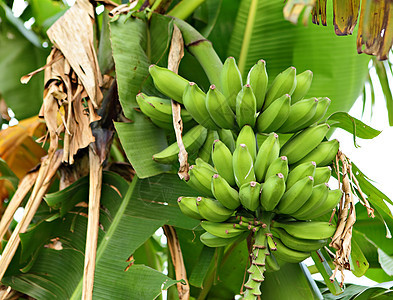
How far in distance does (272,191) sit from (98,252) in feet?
1.46

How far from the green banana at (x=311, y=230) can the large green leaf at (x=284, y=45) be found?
1.48 feet

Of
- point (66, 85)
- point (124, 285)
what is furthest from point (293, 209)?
point (66, 85)

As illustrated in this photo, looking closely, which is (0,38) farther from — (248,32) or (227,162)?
(227,162)

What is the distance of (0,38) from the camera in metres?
1.15

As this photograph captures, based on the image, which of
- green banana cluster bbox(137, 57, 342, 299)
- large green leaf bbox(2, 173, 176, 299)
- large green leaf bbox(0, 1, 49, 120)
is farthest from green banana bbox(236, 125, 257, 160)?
large green leaf bbox(0, 1, 49, 120)

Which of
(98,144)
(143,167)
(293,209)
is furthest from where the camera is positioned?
(98,144)

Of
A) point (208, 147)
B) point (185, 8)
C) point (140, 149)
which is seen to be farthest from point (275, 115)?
point (185, 8)

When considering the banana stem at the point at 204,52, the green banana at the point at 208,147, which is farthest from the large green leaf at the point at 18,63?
the green banana at the point at 208,147

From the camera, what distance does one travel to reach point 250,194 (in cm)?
62

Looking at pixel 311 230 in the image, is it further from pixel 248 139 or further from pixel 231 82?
pixel 231 82

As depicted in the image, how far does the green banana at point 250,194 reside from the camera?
61cm

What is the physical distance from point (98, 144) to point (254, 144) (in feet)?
1.23

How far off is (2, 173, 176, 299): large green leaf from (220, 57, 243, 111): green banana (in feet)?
1.02

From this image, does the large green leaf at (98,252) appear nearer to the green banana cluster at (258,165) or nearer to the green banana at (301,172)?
the green banana cluster at (258,165)
